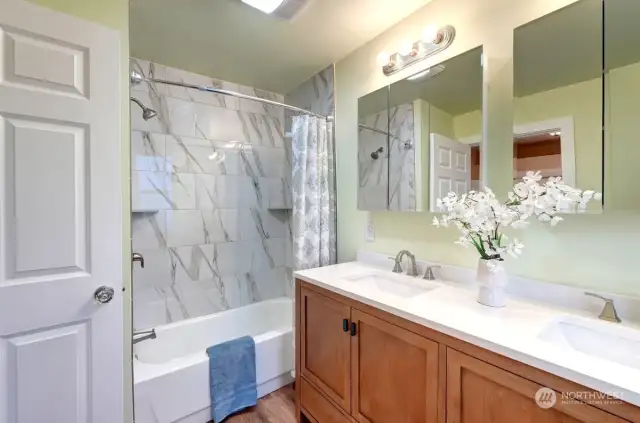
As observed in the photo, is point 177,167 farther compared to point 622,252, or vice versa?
point 177,167

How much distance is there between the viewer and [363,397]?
1.30m

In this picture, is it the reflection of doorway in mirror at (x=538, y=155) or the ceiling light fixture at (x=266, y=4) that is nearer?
the reflection of doorway in mirror at (x=538, y=155)

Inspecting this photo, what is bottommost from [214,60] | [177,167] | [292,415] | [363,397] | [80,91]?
[292,415]

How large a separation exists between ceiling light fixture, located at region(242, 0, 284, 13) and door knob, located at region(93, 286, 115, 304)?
→ 1.50 metres

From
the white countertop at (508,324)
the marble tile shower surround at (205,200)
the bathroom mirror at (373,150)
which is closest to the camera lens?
the white countertop at (508,324)

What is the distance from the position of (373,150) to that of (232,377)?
5.57 feet

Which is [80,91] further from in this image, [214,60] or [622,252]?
[622,252]

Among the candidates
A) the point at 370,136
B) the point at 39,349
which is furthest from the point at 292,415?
the point at 370,136

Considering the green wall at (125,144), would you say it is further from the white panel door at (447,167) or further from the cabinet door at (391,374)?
the white panel door at (447,167)

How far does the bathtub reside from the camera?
1.59m

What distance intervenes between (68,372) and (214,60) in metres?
2.02

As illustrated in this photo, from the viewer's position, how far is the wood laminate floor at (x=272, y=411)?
70.6 inches

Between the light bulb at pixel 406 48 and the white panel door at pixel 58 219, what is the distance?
146 cm

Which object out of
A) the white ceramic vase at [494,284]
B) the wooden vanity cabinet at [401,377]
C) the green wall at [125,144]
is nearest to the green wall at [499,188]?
the white ceramic vase at [494,284]
